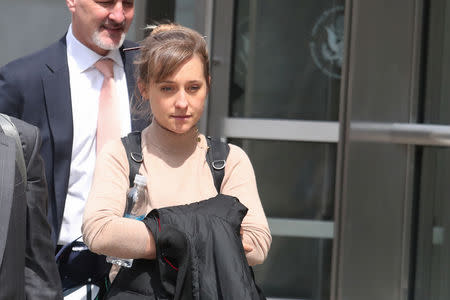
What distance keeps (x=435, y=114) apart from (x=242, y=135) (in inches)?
46.9

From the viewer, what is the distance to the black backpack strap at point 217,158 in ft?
7.48

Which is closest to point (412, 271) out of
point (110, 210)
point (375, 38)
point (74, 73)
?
point (375, 38)

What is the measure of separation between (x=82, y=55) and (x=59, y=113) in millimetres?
238

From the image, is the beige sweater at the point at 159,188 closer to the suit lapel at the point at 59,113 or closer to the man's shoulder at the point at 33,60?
Result: the suit lapel at the point at 59,113

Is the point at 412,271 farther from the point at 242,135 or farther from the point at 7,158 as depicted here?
the point at 7,158

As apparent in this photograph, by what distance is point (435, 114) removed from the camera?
13.9 feet

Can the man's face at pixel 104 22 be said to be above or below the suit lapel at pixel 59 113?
above

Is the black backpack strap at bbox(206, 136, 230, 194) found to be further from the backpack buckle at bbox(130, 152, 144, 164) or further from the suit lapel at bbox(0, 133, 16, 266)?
the suit lapel at bbox(0, 133, 16, 266)

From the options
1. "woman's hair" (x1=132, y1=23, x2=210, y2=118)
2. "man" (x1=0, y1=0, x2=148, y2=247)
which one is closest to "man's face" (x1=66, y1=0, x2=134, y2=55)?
"man" (x1=0, y1=0, x2=148, y2=247)

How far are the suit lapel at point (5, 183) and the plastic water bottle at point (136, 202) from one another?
46 centimetres

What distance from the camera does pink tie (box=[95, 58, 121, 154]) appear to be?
2.76m

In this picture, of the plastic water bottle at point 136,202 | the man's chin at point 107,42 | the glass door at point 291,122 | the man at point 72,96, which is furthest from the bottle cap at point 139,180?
the glass door at point 291,122

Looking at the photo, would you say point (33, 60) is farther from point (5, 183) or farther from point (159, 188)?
point (5, 183)

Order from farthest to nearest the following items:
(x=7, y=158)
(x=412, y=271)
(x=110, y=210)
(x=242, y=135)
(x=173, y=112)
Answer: (x=242, y=135) → (x=412, y=271) → (x=173, y=112) → (x=110, y=210) → (x=7, y=158)
